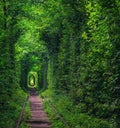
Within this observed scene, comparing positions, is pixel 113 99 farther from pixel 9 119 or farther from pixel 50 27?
pixel 50 27

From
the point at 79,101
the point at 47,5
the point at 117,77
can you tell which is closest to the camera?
the point at 117,77

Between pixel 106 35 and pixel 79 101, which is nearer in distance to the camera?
pixel 106 35

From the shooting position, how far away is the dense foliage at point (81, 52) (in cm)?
1277

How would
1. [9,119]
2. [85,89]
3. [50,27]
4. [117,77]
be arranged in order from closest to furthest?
1. [117,77]
2. [9,119]
3. [85,89]
4. [50,27]

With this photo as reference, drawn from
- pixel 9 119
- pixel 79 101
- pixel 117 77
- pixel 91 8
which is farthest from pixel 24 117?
pixel 117 77

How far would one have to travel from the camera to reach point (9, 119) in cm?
1792

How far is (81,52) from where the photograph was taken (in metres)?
21.6

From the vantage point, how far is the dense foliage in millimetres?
12766

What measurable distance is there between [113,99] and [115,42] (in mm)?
2228

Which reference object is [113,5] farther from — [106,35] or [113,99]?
[113,99]

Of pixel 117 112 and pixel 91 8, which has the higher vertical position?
pixel 91 8

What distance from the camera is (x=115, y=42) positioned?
40.2 ft

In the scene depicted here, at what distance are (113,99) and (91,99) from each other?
498cm

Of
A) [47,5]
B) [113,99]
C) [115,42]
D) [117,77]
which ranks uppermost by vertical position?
[47,5]
